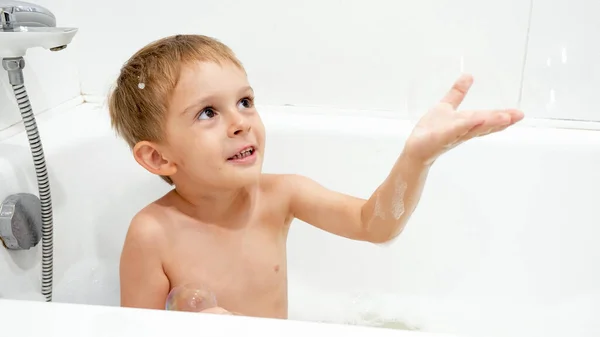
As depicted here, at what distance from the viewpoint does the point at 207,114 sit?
2.59ft

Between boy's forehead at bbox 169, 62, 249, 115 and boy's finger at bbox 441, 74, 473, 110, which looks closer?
boy's finger at bbox 441, 74, 473, 110

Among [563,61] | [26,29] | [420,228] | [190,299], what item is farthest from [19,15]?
[563,61]

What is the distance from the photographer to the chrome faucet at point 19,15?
0.80 metres

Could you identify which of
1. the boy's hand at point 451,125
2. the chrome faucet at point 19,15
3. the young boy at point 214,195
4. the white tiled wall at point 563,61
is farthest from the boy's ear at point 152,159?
the white tiled wall at point 563,61

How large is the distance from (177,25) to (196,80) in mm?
449

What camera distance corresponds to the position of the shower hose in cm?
89

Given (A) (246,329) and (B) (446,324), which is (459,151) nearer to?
(B) (446,324)

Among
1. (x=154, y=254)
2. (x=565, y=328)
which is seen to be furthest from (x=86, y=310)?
(x=565, y=328)

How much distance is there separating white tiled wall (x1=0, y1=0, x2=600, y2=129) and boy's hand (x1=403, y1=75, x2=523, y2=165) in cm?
43

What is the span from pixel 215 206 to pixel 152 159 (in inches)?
4.4

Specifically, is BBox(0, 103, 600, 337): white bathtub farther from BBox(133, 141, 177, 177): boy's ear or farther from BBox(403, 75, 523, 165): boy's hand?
BBox(403, 75, 523, 165): boy's hand

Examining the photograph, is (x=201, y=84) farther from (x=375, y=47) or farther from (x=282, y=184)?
(x=375, y=47)

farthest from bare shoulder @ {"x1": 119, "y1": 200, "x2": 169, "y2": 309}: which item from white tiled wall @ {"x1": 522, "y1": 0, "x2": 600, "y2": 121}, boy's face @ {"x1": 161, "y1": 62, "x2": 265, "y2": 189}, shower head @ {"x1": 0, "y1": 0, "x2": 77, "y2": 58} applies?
white tiled wall @ {"x1": 522, "y1": 0, "x2": 600, "y2": 121}

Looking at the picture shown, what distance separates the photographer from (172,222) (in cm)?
87
